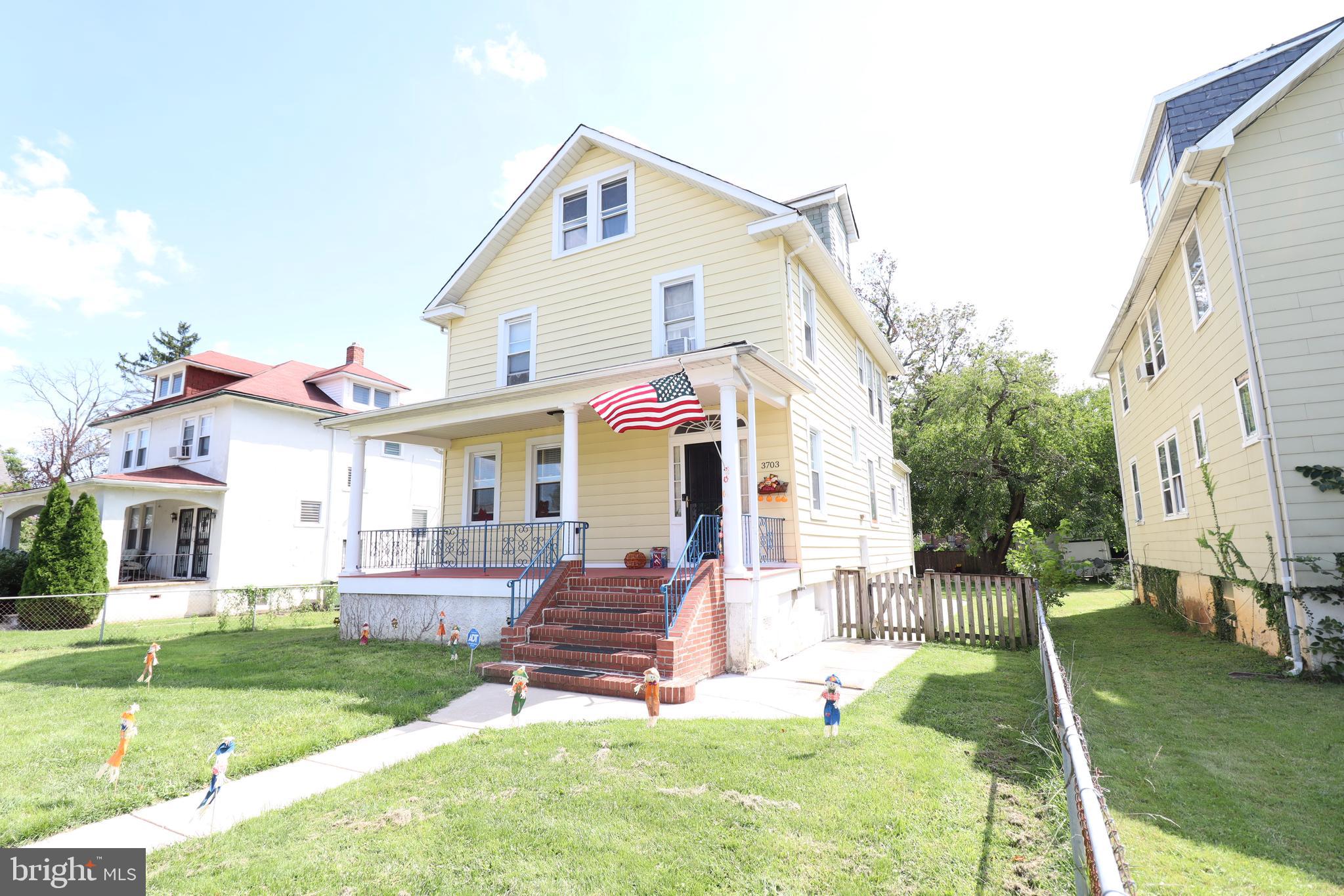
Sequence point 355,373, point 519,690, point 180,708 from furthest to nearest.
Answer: point 355,373 → point 180,708 → point 519,690

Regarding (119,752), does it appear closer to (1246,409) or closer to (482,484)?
(482,484)

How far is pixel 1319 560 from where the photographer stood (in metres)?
7.92

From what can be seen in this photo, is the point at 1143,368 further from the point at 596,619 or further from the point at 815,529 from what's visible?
the point at 596,619

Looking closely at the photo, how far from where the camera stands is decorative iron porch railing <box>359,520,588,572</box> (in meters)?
12.9

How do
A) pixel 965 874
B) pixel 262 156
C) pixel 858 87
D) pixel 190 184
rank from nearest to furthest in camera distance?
pixel 965 874 < pixel 858 87 < pixel 262 156 < pixel 190 184

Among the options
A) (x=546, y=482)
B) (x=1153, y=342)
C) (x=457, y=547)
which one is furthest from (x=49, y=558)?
(x=1153, y=342)

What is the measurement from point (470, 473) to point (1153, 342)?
50.7 ft

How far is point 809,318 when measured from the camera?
1280 cm

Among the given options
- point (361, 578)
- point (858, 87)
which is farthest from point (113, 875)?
point (858, 87)

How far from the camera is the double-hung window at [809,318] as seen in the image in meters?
12.4

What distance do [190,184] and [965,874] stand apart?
18124 mm

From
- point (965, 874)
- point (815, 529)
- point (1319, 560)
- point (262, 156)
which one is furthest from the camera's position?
point (262, 156)

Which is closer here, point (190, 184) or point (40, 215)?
point (190, 184)

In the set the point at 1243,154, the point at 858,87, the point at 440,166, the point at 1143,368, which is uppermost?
the point at 440,166
